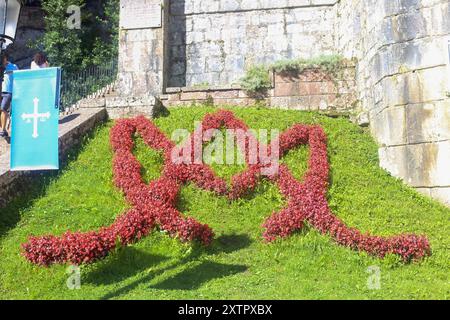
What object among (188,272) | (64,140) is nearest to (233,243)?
(188,272)

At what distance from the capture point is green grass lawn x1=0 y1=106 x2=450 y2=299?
6.86 metres

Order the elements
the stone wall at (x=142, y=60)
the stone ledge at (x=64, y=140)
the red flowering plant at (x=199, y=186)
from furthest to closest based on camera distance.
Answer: the stone wall at (x=142, y=60) < the stone ledge at (x=64, y=140) < the red flowering plant at (x=199, y=186)

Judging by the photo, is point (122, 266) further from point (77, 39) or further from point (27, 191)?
point (77, 39)

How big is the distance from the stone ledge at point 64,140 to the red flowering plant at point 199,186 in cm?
79

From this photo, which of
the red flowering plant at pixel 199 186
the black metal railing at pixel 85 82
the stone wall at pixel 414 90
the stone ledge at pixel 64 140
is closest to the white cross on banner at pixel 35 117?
the red flowering plant at pixel 199 186

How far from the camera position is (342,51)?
1405 cm

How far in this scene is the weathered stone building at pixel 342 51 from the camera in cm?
989

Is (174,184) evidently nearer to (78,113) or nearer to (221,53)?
(78,113)

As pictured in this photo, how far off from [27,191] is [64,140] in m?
1.63

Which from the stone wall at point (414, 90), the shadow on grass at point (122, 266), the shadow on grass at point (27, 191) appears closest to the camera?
the shadow on grass at point (122, 266)

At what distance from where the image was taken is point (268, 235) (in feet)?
27.4

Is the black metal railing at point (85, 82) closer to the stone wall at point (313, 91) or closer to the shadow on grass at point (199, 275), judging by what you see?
the stone wall at point (313, 91)

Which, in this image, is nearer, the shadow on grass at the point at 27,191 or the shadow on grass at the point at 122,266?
the shadow on grass at the point at 122,266
